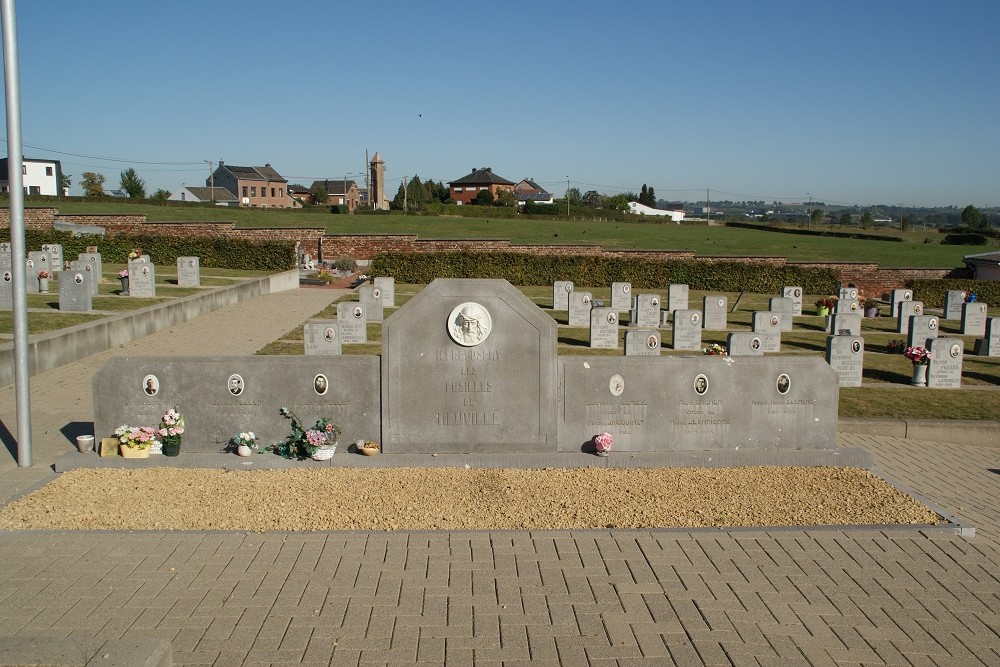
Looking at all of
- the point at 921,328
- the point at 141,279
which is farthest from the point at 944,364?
the point at 141,279

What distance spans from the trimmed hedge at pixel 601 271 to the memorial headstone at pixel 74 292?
49.8 feet

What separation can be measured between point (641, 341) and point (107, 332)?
10032mm

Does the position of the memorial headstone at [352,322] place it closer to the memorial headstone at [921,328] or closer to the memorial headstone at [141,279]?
the memorial headstone at [141,279]

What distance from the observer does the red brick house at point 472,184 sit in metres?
108

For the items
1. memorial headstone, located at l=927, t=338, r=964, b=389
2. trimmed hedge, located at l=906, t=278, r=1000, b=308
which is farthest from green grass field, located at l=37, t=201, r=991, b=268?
memorial headstone, located at l=927, t=338, r=964, b=389

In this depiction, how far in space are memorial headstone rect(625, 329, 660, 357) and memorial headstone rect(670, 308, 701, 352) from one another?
243cm

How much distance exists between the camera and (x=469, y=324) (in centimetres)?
813

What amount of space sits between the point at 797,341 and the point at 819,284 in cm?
1465

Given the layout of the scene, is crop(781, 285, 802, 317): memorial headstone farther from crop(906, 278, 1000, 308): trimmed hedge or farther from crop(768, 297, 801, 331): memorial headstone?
crop(906, 278, 1000, 308): trimmed hedge

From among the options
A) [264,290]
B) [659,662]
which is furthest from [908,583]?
[264,290]

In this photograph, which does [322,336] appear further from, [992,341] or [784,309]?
[992,341]

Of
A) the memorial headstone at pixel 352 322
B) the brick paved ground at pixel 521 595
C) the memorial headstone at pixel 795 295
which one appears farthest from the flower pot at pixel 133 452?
the memorial headstone at pixel 795 295

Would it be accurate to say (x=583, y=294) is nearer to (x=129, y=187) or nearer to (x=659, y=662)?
(x=659, y=662)

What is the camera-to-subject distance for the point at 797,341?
19.3 meters
